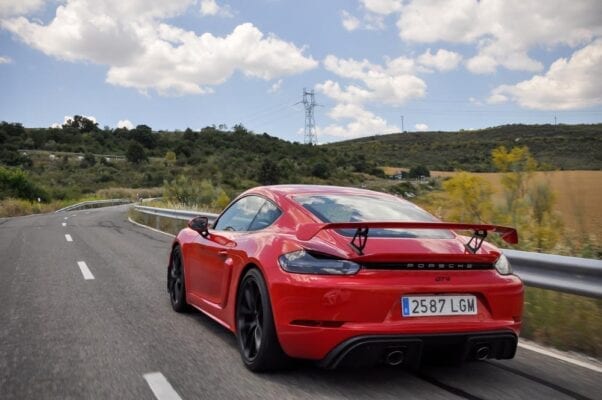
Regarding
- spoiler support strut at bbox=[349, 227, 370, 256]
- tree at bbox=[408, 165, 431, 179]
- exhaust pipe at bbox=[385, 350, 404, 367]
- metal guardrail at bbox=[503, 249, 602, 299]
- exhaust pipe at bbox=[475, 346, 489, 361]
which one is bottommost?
exhaust pipe at bbox=[475, 346, 489, 361]

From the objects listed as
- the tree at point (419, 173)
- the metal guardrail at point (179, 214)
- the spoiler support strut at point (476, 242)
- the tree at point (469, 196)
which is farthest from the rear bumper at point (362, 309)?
the tree at point (419, 173)

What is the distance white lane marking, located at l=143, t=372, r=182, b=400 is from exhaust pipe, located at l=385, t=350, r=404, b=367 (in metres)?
1.21

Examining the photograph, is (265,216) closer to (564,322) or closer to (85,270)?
(564,322)

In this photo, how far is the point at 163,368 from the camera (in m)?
3.97

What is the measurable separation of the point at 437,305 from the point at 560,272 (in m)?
1.79

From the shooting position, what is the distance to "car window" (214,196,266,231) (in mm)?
4617

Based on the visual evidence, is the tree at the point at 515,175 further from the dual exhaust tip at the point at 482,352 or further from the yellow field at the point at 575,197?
the dual exhaust tip at the point at 482,352

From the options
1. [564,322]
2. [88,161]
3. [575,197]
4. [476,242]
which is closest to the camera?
[476,242]

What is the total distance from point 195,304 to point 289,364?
5.72ft

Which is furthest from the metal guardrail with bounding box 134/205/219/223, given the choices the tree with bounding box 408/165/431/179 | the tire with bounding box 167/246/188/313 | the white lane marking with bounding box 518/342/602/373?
the white lane marking with bounding box 518/342/602/373

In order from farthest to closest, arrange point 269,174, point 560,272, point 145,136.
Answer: point 145,136, point 269,174, point 560,272

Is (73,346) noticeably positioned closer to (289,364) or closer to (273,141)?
(289,364)

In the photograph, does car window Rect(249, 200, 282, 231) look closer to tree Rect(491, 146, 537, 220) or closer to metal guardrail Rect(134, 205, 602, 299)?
metal guardrail Rect(134, 205, 602, 299)

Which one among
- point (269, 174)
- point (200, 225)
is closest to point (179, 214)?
point (200, 225)
